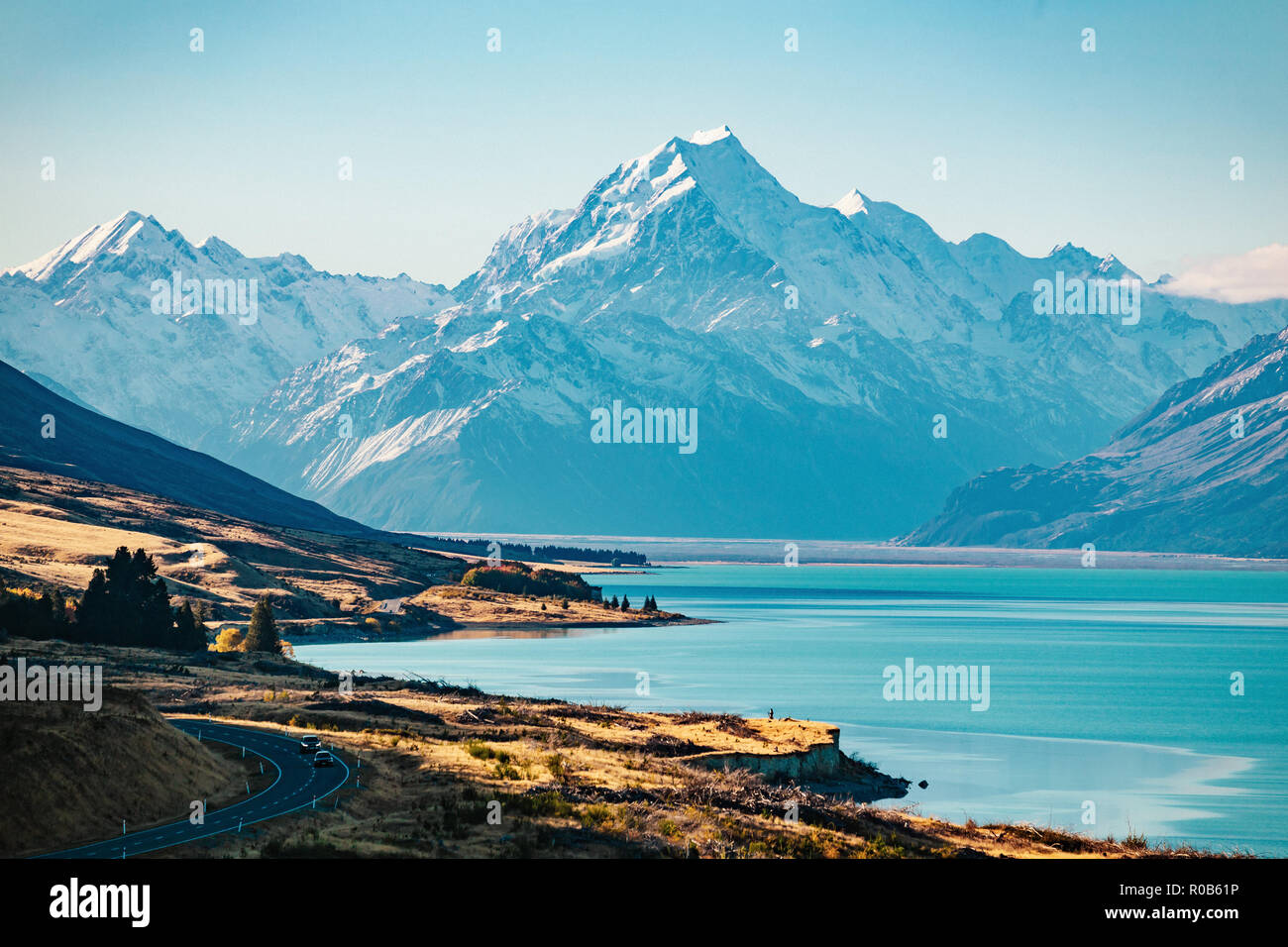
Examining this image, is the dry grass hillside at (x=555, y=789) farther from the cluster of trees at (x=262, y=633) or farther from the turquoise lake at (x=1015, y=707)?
the cluster of trees at (x=262, y=633)

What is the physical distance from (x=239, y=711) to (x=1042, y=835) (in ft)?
141

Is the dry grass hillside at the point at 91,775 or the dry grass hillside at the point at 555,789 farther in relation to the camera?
the dry grass hillside at the point at 555,789

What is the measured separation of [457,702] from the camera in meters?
93.6

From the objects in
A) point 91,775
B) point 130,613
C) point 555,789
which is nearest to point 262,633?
point 130,613

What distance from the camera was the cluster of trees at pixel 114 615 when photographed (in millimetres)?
117000

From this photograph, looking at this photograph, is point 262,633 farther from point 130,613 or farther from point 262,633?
point 130,613

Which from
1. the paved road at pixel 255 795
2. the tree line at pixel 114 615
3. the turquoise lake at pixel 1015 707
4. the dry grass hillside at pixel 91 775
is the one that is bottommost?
the turquoise lake at pixel 1015 707

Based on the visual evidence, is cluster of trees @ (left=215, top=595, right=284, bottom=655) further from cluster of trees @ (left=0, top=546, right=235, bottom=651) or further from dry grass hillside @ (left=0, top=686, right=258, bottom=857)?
dry grass hillside @ (left=0, top=686, right=258, bottom=857)

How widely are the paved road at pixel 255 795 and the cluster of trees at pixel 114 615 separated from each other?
4980 centimetres

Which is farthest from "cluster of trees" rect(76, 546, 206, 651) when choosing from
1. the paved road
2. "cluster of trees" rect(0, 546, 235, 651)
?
the paved road

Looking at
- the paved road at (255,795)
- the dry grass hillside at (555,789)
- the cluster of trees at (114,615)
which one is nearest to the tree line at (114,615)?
the cluster of trees at (114,615)

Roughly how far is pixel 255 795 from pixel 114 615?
7692 centimetres

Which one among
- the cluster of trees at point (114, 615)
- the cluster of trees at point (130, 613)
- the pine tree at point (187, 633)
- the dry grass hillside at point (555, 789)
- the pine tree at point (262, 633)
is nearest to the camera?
the dry grass hillside at point (555, 789)
